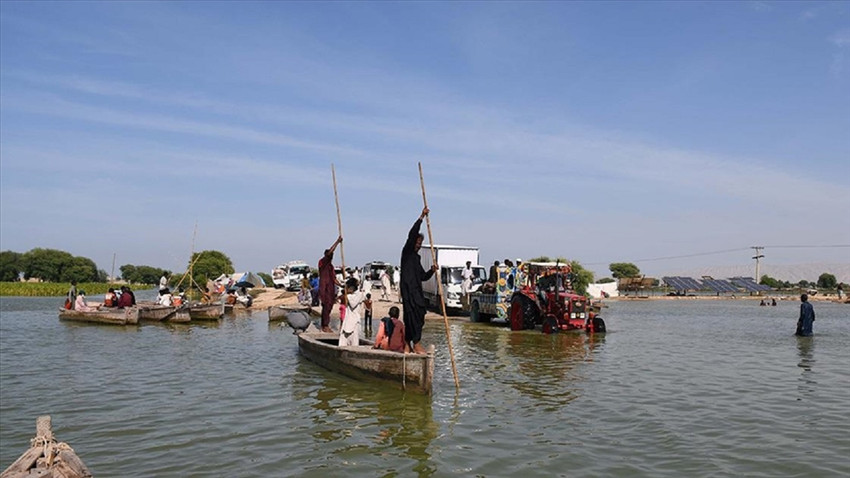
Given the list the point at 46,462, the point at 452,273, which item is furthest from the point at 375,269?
the point at 46,462

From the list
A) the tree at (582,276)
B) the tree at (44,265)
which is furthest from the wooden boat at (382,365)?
the tree at (44,265)

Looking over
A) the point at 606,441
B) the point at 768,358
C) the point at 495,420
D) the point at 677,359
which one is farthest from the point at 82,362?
the point at 768,358

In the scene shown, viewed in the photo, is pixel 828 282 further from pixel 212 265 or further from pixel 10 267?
pixel 10 267

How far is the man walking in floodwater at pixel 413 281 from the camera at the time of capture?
37.8ft

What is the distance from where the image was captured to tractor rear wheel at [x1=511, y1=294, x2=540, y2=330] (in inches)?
894

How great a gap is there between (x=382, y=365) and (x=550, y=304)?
1189cm

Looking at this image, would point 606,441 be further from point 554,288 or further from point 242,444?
point 554,288

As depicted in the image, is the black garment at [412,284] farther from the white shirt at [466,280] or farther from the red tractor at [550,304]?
the white shirt at [466,280]

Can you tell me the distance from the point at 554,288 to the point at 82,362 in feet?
49.2

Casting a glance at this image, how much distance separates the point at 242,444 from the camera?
28.2 ft

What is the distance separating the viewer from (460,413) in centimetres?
1012

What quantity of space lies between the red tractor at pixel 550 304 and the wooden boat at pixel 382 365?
944 centimetres

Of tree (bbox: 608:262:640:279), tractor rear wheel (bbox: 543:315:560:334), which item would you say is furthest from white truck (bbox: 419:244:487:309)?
tree (bbox: 608:262:640:279)

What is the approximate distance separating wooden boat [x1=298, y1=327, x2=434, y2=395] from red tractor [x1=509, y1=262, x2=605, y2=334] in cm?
944
